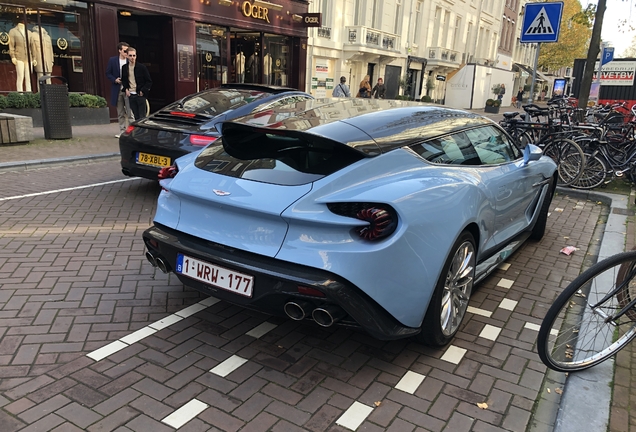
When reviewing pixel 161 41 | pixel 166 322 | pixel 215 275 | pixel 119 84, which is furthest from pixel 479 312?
pixel 161 41

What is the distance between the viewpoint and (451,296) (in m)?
3.21

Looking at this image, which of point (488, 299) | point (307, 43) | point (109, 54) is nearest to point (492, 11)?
point (307, 43)

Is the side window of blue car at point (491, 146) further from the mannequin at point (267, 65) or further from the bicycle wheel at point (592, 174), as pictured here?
the mannequin at point (267, 65)

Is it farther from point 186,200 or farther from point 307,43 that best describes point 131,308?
point 307,43

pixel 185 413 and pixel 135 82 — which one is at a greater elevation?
pixel 135 82

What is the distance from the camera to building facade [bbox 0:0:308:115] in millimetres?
13516

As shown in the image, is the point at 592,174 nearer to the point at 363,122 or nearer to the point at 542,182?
the point at 542,182

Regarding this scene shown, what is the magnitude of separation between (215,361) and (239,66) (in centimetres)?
1938

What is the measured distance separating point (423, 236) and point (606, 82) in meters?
19.4

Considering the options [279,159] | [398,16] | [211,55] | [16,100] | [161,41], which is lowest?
[16,100]

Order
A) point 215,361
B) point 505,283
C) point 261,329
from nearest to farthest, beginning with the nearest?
point 215,361, point 261,329, point 505,283

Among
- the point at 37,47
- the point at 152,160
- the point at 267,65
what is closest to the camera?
the point at 152,160

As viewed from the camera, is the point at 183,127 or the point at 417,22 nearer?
the point at 183,127

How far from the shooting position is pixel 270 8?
20500mm
